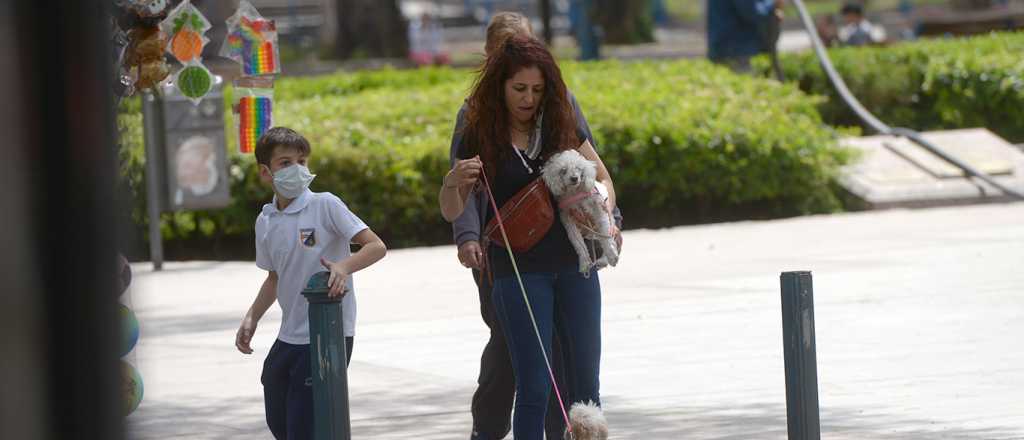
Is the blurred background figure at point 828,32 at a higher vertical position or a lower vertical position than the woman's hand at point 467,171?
lower

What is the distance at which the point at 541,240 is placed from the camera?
18.7 ft

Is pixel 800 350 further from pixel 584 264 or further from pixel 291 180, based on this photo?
pixel 291 180

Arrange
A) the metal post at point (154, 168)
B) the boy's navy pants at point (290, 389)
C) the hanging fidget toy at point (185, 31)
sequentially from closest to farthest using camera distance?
the boy's navy pants at point (290, 389), the hanging fidget toy at point (185, 31), the metal post at point (154, 168)

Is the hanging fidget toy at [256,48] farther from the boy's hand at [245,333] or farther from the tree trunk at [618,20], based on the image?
the tree trunk at [618,20]

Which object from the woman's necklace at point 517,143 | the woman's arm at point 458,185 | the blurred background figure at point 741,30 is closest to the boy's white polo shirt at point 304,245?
the woman's arm at point 458,185

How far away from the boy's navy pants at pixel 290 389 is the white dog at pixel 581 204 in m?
0.81

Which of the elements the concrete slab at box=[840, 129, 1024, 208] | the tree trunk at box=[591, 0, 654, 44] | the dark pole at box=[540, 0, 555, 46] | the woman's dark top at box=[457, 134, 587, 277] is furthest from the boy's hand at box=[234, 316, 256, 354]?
the tree trunk at box=[591, 0, 654, 44]

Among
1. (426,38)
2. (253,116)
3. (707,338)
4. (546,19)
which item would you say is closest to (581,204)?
(253,116)

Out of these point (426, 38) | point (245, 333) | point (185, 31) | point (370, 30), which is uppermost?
point (185, 31)

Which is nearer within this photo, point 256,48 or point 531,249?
point 531,249

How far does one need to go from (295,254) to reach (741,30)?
40.2ft

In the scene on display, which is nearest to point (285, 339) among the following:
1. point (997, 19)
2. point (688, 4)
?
point (997, 19)

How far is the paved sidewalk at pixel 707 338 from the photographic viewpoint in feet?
23.0

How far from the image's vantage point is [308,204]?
5.65 metres
